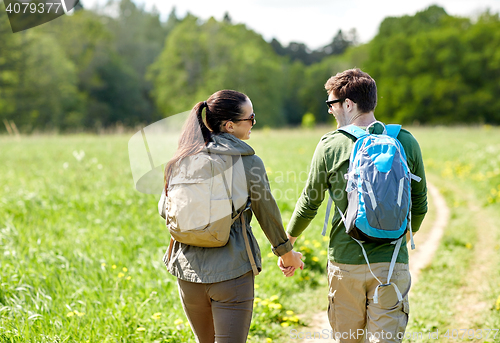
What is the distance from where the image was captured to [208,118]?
2375 millimetres

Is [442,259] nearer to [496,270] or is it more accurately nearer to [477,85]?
[496,270]

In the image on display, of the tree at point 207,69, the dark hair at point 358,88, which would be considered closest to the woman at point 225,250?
the dark hair at point 358,88

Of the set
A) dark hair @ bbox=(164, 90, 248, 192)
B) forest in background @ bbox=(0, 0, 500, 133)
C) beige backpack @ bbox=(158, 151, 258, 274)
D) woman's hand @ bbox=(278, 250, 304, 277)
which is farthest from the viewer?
forest in background @ bbox=(0, 0, 500, 133)

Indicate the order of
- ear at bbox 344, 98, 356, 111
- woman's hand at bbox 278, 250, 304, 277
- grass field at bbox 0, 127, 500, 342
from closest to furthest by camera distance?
ear at bbox 344, 98, 356, 111
woman's hand at bbox 278, 250, 304, 277
grass field at bbox 0, 127, 500, 342

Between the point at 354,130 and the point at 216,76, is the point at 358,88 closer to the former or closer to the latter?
the point at 354,130

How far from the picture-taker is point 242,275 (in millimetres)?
2301

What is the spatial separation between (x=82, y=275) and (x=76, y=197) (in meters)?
3.18

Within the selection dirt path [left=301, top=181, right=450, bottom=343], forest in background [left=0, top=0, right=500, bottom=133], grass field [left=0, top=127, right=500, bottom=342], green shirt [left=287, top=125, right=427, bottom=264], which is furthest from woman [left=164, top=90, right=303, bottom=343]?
forest in background [left=0, top=0, right=500, bottom=133]

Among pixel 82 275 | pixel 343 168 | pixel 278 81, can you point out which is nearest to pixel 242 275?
pixel 343 168

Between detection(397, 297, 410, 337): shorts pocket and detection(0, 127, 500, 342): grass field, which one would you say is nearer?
detection(397, 297, 410, 337): shorts pocket

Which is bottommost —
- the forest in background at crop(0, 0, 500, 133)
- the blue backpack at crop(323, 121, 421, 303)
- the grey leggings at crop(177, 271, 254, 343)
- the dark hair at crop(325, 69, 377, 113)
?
the grey leggings at crop(177, 271, 254, 343)

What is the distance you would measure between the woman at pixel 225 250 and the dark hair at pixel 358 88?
1.90 ft

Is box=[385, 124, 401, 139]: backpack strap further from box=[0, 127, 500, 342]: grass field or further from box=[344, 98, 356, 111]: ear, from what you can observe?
box=[0, 127, 500, 342]: grass field

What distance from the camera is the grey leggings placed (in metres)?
2.26
